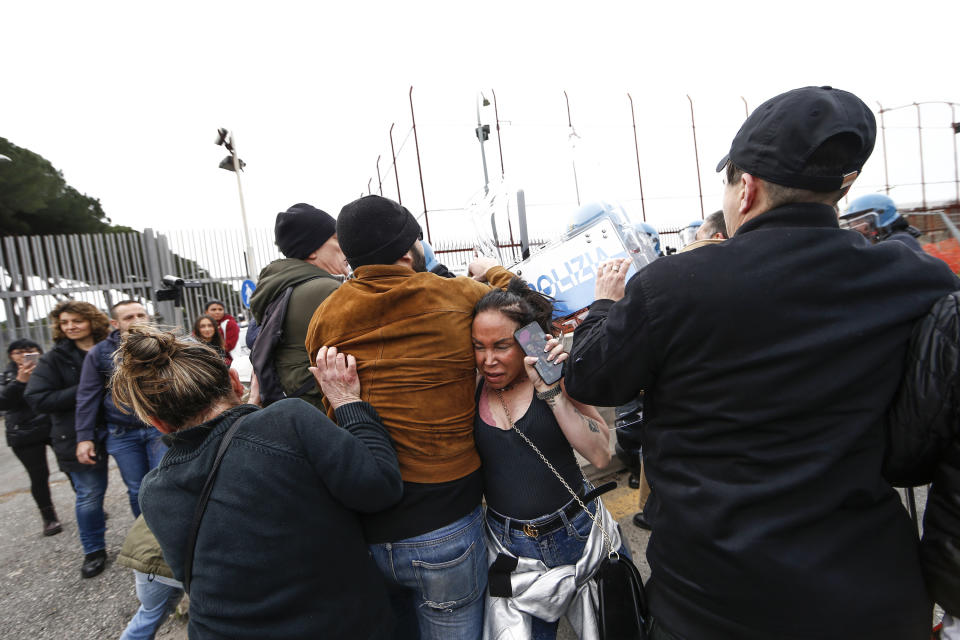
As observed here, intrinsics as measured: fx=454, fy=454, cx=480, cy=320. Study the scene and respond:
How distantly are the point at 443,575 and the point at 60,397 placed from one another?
11.7ft

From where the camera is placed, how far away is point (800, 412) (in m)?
0.90

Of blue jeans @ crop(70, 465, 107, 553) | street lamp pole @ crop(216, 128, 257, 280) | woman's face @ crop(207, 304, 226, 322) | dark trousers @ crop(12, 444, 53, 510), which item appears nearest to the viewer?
blue jeans @ crop(70, 465, 107, 553)

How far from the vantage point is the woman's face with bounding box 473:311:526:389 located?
147 centimetres

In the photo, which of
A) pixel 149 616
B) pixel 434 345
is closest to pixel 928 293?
pixel 434 345

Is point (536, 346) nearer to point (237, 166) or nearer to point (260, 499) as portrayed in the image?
point (260, 499)

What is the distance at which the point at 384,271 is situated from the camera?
1.40m

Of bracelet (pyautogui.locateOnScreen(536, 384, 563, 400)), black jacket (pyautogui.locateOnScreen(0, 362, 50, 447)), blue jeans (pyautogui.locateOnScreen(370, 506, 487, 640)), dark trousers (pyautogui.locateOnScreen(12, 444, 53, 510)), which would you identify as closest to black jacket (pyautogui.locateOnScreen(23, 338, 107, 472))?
black jacket (pyautogui.locateOnScreen(0, 362, 50, 447))

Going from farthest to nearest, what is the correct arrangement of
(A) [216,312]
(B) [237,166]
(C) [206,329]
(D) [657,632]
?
(B) [237,166] < (A) [216,312] < (C) [206,329] < (D) [657,632]

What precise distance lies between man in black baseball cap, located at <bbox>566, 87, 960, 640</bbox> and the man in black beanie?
123 cm

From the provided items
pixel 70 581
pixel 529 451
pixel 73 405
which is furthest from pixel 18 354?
pixel 529 451

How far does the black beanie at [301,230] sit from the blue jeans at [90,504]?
9.03 ft

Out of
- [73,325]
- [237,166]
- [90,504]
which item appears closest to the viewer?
[90,504]

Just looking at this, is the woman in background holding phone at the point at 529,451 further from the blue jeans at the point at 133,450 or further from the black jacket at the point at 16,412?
the black jacket at the point at 16,412

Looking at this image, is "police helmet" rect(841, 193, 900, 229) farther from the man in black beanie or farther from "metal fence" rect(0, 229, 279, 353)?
"metal fence" rect(0, 229, 279, 353)
